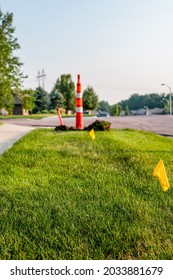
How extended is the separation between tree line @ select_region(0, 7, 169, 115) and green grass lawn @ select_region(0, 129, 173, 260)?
11.3m

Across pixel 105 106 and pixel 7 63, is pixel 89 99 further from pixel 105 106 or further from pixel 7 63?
pixel 105 106

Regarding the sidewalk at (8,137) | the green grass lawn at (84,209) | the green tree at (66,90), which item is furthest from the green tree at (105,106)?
the green grass lawn at (84,209)

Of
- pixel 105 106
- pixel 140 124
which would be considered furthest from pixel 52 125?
pixel 105 106

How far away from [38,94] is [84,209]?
5900cm

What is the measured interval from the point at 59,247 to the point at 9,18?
612 inches

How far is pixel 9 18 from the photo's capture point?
16.0 m

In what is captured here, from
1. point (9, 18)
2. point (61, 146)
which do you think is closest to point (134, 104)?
point (9, 18)

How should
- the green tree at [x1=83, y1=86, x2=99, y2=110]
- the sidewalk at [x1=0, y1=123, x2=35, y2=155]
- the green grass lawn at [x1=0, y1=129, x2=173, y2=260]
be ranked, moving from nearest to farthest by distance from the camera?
1. the green grass lawn at [x1=0, y1=129, x2=173, y2=260]
2. the sidewalk at [x1=0, y1=123, x2=35, y2=155]
3. the green tree at [x1=83, y1=86, x2=99, y2=110]

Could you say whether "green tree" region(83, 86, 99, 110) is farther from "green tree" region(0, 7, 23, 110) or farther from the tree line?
"green tree" region(0, 7, 23, 110)

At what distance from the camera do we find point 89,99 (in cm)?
7744

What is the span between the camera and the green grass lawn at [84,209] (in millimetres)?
2258

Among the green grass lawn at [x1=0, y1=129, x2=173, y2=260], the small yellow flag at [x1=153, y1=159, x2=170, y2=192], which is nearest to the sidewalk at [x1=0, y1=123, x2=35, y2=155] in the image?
the green grass lawn at [x1=0, y1=129, x2=173, y2=260]

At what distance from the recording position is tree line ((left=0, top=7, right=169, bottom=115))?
50.9 feet

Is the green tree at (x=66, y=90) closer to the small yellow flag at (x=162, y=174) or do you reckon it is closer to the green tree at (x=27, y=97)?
the green tree at (x=27, y=97)
